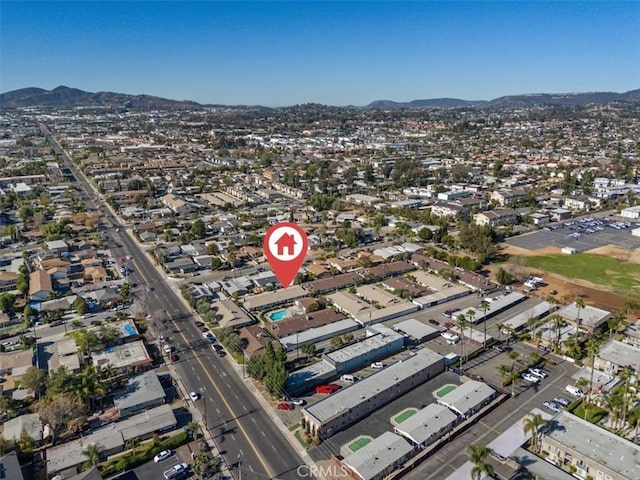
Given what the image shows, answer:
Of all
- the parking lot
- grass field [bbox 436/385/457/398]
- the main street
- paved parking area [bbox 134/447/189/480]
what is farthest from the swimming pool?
the parking lot

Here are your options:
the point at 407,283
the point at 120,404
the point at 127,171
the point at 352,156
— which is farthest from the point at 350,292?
the point at 352,156

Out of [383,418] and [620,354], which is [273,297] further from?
[620,354]

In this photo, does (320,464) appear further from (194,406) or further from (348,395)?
(194,406)

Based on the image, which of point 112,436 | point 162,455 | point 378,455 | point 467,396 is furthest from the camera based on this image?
point 467,396

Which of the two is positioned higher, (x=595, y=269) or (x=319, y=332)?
(x=595, y=269)

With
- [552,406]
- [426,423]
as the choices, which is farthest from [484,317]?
[426,423]

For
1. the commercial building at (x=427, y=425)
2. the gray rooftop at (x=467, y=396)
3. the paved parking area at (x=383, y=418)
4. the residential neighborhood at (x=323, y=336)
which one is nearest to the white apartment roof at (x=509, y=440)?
the residential neighborhood at (x=323, y=336)

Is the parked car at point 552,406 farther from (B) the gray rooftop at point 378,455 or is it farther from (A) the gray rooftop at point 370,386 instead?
(B) the gray rooftop at point 378,455
